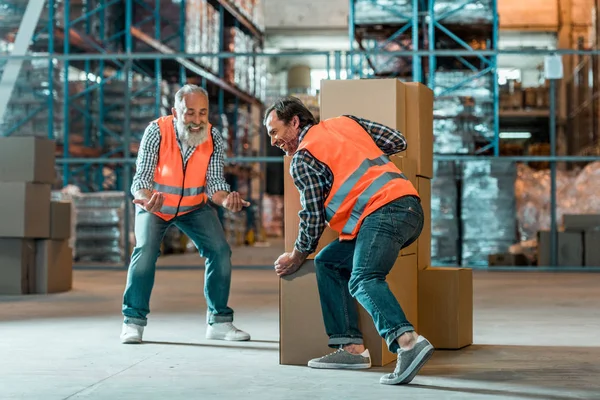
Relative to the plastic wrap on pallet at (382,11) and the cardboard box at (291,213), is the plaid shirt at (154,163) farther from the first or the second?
the plastic wrap on pallet at (382,11)

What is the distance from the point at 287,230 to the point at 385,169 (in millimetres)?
657

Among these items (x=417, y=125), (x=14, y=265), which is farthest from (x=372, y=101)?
(x=14, y=265)

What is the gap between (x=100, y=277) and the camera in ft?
36.3

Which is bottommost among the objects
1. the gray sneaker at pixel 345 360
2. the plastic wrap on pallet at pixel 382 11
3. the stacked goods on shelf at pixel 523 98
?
the gray sneaker at pixel 345 360

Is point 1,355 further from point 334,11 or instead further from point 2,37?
point 334,11

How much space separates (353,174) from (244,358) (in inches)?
48.8

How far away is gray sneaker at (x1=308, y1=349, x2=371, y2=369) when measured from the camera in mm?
4328

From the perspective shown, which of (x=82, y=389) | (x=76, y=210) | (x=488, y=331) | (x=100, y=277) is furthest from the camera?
(x=76, y=210)

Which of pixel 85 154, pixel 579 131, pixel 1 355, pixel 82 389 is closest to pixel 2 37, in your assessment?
pixel 85 154

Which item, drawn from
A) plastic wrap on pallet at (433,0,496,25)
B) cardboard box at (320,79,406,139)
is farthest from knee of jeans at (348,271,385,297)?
plastic wrap on pallet at (433,0,496,25)

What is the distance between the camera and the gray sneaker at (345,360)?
4328mm

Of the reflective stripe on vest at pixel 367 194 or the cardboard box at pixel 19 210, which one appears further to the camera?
the cardboard box at pixel 19 210

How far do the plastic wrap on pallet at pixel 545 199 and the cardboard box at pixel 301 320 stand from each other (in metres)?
9.22

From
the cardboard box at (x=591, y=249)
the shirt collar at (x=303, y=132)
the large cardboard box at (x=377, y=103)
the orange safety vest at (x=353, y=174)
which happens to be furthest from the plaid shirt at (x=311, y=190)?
the cardboard box at (x=591, y=249)
